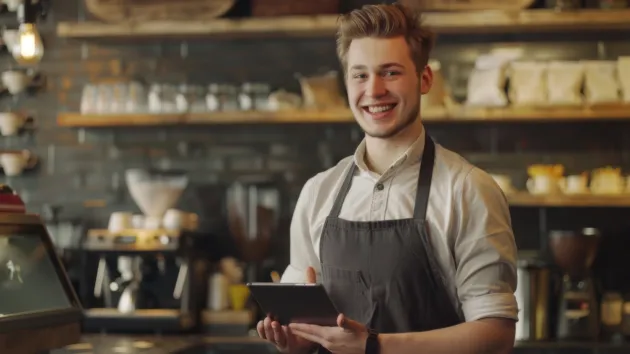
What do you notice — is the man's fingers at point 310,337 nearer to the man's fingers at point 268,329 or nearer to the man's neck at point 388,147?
the man's fingers at point 268,329

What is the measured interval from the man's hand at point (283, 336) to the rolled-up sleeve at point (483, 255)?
393 mm

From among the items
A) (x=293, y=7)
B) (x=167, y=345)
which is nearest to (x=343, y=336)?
(x=167, y=345)

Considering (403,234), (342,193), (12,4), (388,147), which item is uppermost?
(12,4)

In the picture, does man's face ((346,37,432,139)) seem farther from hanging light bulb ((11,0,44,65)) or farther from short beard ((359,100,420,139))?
hanging light bulb ((11,0,44,65))

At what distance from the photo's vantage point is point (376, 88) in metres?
2.32

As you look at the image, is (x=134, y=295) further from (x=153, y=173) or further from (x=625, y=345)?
(x=625, y=345)

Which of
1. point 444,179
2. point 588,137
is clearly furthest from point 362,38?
point 588,137

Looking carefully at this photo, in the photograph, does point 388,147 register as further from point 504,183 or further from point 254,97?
point 254,97

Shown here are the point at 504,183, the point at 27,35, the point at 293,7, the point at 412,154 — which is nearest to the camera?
the point at 412,154

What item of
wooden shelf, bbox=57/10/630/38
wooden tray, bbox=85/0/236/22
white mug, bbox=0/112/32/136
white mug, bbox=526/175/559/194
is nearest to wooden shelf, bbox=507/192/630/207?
white mug, bbox=526/175/559/194

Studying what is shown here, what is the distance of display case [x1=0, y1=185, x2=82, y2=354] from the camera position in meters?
3.05

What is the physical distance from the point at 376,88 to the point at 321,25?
2.67m

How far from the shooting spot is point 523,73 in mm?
4910

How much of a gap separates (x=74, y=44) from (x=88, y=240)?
135 centimetres
